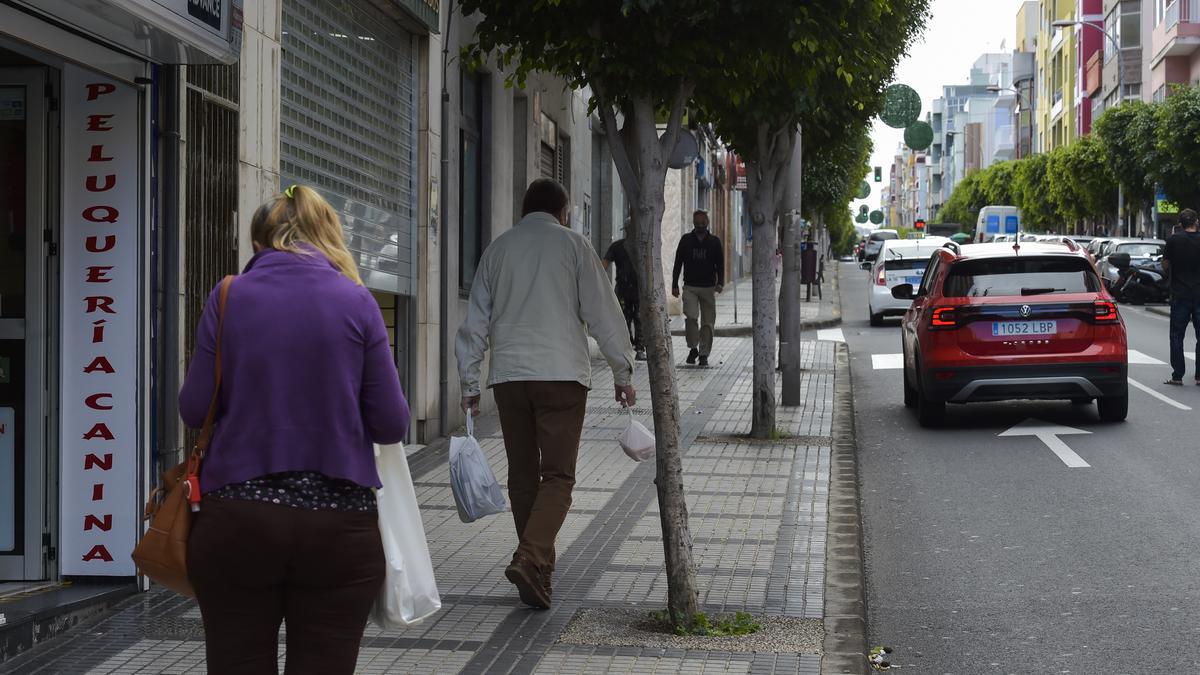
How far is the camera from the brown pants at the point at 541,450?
21.6 feet

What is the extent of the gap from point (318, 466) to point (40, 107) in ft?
12.1

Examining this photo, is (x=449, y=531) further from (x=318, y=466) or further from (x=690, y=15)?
(x=318, y=466)

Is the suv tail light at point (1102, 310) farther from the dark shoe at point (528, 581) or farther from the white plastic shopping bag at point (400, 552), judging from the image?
the white plastic shopping bag at point (400, 552)

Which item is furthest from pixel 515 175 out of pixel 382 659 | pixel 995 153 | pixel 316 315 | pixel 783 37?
pixel 995 153

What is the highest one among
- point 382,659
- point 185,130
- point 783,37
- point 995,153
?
point 995,153

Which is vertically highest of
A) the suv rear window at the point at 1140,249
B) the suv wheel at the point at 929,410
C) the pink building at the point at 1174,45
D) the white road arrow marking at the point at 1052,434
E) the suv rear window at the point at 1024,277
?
the pink building at the point at 1174,45

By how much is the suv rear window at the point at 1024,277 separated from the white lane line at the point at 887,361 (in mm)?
7304

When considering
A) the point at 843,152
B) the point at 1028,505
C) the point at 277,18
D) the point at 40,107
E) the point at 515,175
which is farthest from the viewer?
the point at 843,152

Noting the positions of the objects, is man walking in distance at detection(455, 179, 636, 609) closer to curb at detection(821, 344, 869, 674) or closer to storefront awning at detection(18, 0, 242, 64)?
curb at detection(821, 344, 869, 674)

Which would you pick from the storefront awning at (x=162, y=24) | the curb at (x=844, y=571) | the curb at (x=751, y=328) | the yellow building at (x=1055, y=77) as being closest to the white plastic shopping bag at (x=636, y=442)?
the curb at (x=844, y=571)

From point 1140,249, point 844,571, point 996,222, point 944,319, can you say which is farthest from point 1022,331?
point 996,222

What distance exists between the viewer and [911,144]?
2411cm

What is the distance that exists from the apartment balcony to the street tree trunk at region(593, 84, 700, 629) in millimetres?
55658

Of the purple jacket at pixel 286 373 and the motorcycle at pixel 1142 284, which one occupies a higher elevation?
the motorcycle at pixel 1142 284
